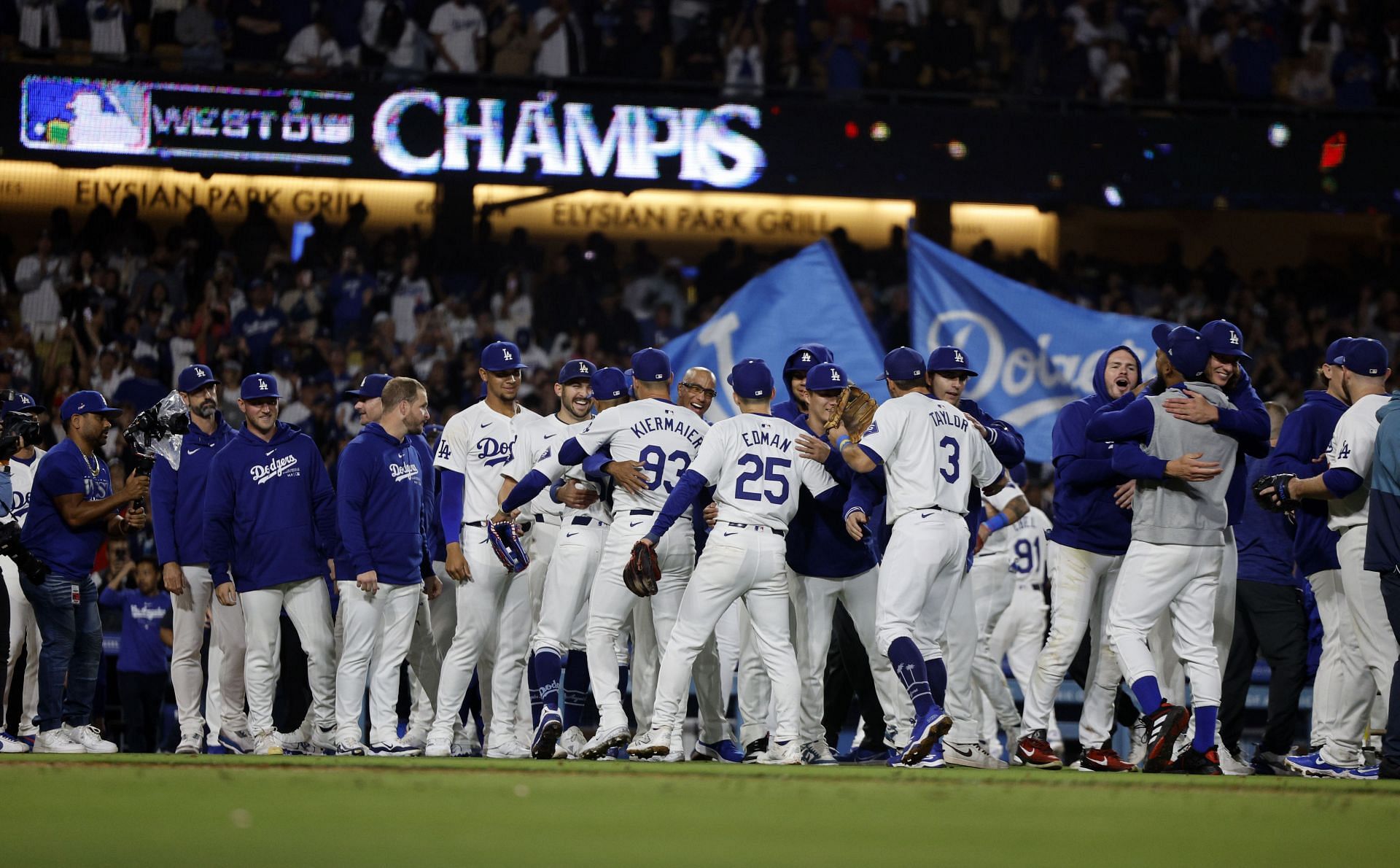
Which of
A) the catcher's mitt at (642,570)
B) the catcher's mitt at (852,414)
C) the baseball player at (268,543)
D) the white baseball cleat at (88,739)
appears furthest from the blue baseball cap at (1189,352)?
the white baseball cleat at (88,739)

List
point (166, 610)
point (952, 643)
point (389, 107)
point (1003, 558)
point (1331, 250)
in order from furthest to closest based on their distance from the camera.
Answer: point (1331, 250) → point (389, 107) → point (166, 610) → point (1003, 558) → point (952, 643)

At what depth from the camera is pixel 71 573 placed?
9.78 metres

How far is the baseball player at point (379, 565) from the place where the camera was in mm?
9547

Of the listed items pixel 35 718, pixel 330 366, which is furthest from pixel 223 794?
pixel 330 366

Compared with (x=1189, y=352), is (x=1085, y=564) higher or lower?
lower

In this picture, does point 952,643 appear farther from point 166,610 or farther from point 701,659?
point 166,610

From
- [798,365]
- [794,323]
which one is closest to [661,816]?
[798,365]

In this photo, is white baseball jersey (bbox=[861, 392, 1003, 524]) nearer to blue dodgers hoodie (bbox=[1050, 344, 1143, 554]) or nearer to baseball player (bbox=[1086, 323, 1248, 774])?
blue dodgers hoodie (bbox=[1050, 344, 1143, 554])

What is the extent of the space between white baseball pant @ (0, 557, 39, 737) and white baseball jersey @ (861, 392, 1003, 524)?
5.54m

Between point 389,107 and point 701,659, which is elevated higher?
point 389,107

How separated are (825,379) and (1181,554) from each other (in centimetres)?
214

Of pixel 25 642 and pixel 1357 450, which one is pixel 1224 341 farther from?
pixel 25 642

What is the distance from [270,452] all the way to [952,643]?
4203 millimetres

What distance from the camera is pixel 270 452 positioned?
971 centimetres
